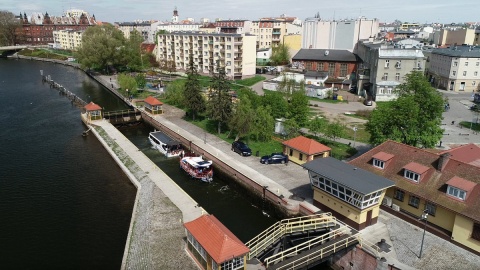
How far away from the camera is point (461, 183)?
28031 mm

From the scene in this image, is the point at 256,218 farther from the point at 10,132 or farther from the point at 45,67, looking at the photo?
the point at 45,67

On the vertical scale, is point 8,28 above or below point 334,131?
above

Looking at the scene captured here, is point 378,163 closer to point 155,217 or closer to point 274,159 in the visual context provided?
point 274,159

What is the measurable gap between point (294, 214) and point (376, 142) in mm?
14728

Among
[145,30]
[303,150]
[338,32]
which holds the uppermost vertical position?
[145,30]

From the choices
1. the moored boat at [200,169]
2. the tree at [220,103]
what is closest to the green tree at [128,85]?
the tree at [220,103]

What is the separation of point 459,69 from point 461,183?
71461mm

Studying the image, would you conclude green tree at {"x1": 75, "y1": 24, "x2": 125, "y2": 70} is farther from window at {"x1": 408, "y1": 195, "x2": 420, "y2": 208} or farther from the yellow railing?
window at {"x1": 408, "y1": 195, "x2": 420, "y2": 208}

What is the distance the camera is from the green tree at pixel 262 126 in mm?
51500

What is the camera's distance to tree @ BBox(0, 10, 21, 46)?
19125 centimetres

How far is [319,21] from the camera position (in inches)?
4838

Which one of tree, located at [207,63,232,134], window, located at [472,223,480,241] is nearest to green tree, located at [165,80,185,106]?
tree, located at [207,63,232,134]

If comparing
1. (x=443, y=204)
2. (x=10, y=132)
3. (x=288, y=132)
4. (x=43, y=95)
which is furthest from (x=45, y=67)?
(x=443, y=204)

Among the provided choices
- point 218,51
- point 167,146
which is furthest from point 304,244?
point 218,51
